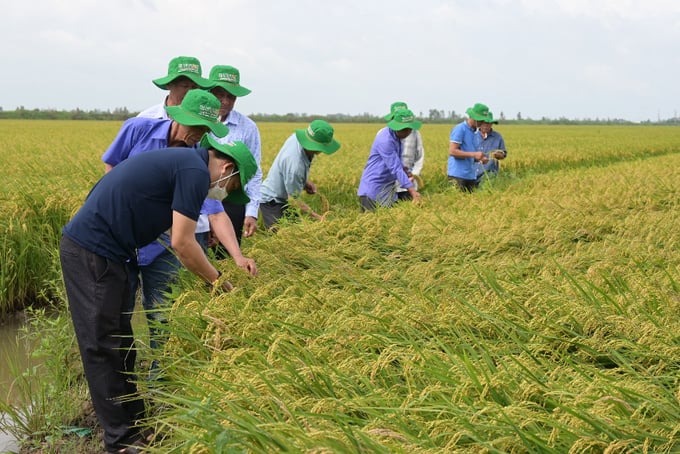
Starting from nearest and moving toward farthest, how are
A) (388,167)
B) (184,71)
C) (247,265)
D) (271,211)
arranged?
(247,265) → (184,71) → (271,211) → (388,167)

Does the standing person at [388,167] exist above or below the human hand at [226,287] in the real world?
above

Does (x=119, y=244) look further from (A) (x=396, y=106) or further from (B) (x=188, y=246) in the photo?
(A) (x=396, y=106)

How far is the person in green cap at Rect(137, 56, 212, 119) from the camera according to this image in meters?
3.70

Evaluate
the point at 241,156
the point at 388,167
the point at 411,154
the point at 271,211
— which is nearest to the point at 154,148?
the point at 241,156

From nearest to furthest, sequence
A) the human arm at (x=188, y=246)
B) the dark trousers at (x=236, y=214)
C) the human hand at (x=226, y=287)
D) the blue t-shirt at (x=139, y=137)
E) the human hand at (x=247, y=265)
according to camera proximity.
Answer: the human arm at (x=188, y=246) < the human hand at (x=226, y=287) < the human hand at (x=247, y=265) < the blue t-shirt at (x=139, y=137) < the dark trousers at (x=236, y=214)

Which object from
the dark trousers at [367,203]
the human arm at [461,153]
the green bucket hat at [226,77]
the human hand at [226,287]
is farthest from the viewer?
the human arm at [461,153]

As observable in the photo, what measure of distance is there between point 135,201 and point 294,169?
2.21 m

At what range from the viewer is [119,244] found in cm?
284

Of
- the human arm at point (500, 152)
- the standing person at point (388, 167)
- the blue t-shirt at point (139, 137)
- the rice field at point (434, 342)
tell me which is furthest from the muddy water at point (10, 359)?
the human arm at point (500, 152)

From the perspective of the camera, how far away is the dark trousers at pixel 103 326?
283 centimetres

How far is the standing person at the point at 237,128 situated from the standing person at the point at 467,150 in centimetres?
325

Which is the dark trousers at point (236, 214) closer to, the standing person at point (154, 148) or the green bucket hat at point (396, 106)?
the standing person at point (154, 148)

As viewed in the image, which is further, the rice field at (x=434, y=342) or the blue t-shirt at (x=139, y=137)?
the blue t-shirt at (x=139, y=137)

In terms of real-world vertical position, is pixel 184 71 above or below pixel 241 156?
above
